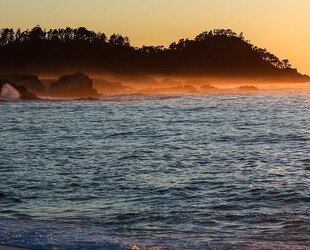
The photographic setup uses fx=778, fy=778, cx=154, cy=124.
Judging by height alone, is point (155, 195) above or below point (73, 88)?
above

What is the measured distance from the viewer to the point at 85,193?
2005 cm

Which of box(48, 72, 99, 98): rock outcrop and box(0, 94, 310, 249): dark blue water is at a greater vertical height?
box(0, 94, 310, 249): dark blue water

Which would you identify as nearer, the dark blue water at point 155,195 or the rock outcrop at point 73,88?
the dark blue water at point 155,195

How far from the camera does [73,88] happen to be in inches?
5925

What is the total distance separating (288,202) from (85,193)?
17.0 ft

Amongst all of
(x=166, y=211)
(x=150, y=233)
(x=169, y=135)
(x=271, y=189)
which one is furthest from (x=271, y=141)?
(x=150, y=233)

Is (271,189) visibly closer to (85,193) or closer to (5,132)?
(85,193)

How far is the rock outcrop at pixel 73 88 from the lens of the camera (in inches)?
5871

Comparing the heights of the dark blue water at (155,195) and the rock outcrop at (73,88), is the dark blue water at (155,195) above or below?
above

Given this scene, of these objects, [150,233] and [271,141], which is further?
[271,141]

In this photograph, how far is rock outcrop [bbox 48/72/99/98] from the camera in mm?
149125

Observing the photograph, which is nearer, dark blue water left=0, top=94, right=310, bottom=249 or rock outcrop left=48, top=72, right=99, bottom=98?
dark blue water left=0, top=94, right=310, bottom=249

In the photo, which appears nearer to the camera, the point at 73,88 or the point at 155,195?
the point at 155,195

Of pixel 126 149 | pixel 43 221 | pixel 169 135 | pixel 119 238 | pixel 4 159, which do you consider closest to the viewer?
pixel 119 238
